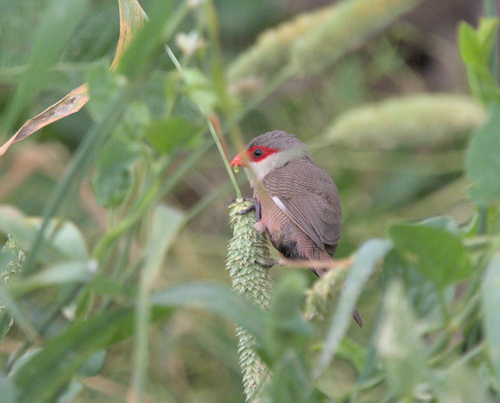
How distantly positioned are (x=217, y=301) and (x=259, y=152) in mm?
1607

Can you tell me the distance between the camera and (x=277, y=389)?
0.69m

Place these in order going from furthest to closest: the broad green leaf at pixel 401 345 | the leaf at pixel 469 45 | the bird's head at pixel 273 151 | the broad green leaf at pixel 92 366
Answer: the bird's head at pixel 273 151
the leaf at pixel 469 45
the broad green leaf at pixel 92 366
the broad green leaf at pixel 401 345

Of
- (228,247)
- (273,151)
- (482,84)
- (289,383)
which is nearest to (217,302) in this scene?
(289,383)

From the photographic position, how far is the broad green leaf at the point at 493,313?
2.06 feet

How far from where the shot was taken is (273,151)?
2.22 metres

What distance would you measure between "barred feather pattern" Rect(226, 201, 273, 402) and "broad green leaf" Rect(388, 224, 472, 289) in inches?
11.3

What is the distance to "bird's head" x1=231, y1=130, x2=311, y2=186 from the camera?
2.18 meters

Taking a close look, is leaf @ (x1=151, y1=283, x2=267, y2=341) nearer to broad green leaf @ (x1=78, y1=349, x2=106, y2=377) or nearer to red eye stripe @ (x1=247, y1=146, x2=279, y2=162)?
broad green leaf @ (x1=78, y1=349, x2=106, y2=377)

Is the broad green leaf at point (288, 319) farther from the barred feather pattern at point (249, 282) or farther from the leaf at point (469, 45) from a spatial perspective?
the leaf at point (469, 45)

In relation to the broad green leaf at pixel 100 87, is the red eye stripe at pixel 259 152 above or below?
below

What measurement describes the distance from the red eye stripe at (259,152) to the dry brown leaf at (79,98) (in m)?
1.25

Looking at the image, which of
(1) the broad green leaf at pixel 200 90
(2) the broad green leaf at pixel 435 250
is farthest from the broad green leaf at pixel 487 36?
(1) the broad green leaf at pixel 200 90

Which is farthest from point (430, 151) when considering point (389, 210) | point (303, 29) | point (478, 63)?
point (478, 63)

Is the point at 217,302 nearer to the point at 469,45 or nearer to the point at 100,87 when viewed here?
the point at 100,87
